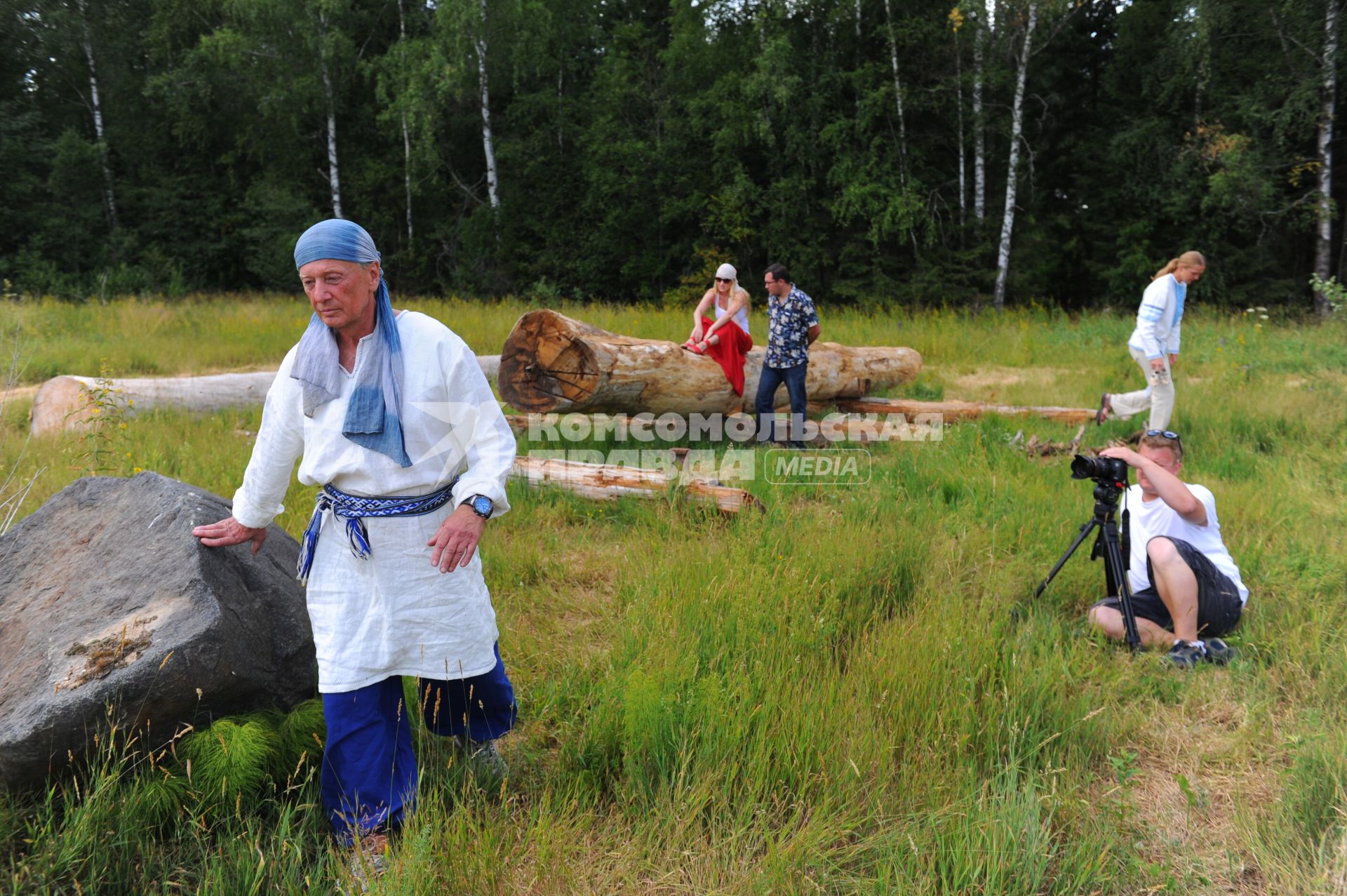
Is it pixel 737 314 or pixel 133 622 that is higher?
pixel 737 314

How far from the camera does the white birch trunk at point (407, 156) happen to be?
894 inches

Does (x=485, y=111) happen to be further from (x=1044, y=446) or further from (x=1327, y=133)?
(x=1044, y=446)

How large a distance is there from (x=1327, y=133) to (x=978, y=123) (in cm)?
670

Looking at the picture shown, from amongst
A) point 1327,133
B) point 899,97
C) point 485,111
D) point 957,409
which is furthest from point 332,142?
point 1327,133

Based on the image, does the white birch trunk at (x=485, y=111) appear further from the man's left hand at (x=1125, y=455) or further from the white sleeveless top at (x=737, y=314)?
the man's left hand at (x=1125, y=455)

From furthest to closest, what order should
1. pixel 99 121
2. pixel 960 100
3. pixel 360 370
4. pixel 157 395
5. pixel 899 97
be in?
1. pixel 99 121
2. pixel 960 100
3. pixel 899 97
4. pixel 157 395
5. pixel 360 370

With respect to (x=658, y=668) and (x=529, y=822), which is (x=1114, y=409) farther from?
(x=529, y=822)

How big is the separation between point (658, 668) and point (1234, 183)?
65.9ft

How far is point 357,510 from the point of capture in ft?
8.22

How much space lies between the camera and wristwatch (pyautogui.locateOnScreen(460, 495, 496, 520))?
2.46 metres

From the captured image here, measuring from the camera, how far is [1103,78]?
23.1 meters

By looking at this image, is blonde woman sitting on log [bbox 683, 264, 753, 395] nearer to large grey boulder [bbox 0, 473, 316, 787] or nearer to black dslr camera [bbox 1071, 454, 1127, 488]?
black dslr camera [bbox 1071, 454, 1127, 488]

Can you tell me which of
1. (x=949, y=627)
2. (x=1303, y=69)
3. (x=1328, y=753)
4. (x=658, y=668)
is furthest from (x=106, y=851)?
(x=1303, y=69)

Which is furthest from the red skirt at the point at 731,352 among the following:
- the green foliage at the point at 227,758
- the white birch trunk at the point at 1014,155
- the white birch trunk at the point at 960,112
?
the white birch trunk at the point at 960,112
